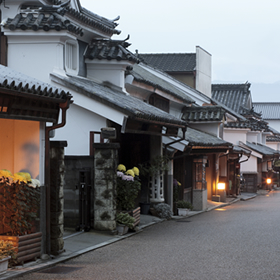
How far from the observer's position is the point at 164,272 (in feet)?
32.9

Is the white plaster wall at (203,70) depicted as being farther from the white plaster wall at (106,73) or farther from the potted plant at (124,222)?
the potted plant at (124,222)

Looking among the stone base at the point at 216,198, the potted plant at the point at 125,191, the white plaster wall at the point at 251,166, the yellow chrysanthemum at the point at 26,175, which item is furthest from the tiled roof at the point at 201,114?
the yellow chrysanthemum at the point at 26,175

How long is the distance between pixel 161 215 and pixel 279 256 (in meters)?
8.71

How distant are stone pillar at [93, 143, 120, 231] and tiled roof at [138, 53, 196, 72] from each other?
76.1ft

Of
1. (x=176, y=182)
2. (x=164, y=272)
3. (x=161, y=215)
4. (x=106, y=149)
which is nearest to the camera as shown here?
(x=164, y=272)

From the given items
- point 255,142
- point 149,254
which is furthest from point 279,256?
point 255,142

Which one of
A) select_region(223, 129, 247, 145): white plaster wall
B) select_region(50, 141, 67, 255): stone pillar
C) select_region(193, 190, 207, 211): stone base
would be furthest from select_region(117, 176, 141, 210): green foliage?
select_region(223, 129, 247, 145): white plaster wall

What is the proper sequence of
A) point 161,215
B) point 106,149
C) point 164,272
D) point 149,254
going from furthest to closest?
1. point 161,215
2. point 106,149
3. point 149,254
4. point 164,272

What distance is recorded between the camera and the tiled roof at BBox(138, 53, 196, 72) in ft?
124

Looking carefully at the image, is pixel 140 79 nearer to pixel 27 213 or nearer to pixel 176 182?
pixel 176 182

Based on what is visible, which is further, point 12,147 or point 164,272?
point 12,147

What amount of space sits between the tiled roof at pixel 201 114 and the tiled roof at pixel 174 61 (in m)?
7.63

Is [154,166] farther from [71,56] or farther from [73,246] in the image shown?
[73,246]

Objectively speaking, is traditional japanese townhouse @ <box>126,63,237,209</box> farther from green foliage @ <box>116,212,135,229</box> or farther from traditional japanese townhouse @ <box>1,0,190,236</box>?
green foliage @ <box>116,212,135,229</box>
